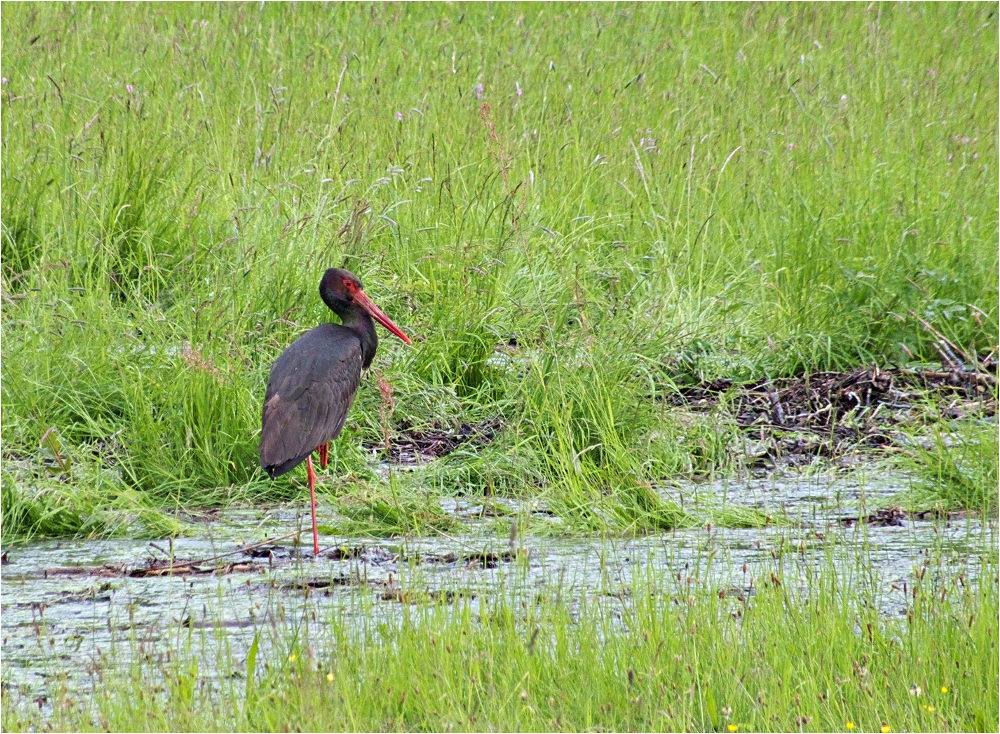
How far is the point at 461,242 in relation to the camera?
7254 mm

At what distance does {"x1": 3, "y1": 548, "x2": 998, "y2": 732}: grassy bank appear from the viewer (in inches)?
127

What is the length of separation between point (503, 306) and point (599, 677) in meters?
3.48

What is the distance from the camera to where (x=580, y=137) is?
9.01m

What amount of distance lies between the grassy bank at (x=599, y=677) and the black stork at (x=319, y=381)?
147cm

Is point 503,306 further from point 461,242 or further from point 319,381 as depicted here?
point 319,381

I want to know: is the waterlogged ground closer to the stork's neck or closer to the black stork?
the black stork

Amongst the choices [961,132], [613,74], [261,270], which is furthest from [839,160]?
[261,270]

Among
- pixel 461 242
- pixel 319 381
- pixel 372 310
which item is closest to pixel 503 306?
pixel 461 242

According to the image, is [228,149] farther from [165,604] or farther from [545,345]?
[165,604]

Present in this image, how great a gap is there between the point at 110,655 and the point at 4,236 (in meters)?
3.73

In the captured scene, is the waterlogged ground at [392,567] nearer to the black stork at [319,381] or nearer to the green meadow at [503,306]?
the green meadow at [503,306]

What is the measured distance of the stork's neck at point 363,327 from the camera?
604cm

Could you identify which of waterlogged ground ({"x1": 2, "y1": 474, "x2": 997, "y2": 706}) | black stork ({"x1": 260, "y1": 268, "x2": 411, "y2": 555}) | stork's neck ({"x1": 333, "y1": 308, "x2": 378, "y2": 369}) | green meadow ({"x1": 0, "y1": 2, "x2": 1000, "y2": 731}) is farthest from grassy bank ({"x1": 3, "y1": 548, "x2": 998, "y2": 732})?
stork's neck ({"x1": 333, "y1": 308, "x2": 378, "y2": 369})

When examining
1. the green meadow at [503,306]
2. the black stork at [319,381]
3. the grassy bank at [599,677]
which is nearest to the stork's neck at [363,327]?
the black stork at [319,381]
